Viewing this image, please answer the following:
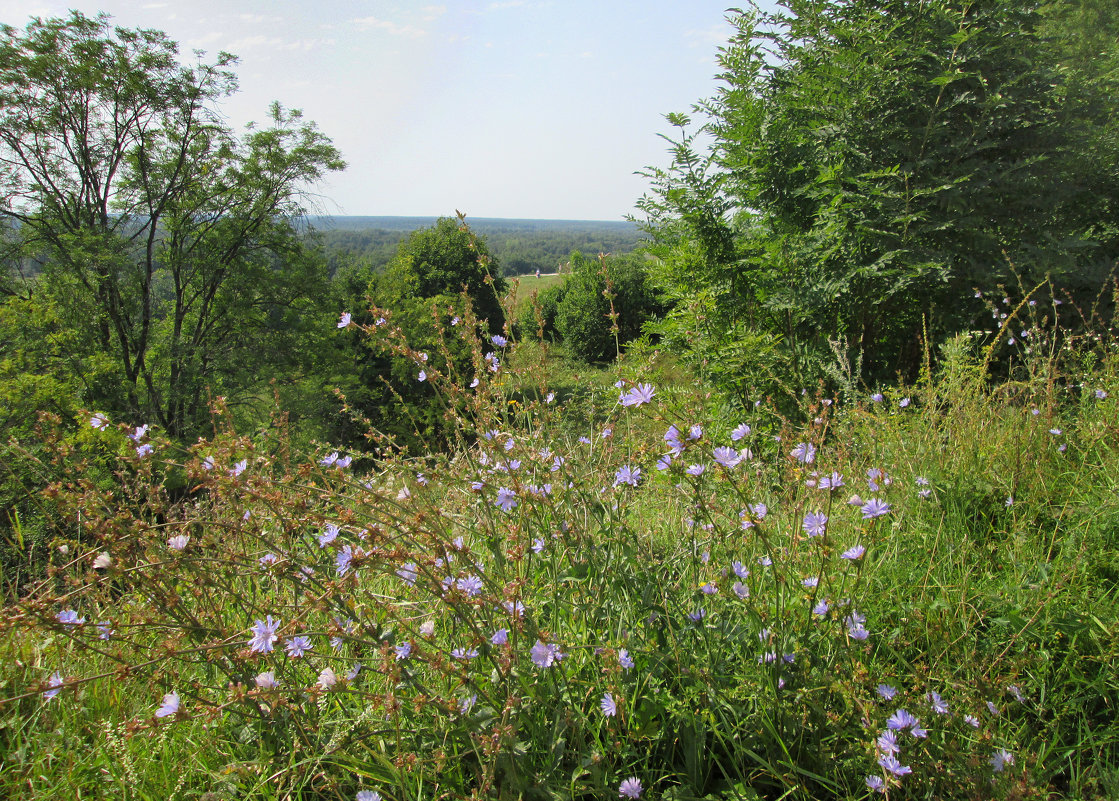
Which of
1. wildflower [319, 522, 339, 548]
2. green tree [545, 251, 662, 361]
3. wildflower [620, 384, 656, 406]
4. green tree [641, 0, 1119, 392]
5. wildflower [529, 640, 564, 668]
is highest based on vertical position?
green tree [641, 0, 1119, 392]

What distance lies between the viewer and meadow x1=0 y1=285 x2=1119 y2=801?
130 centimetres

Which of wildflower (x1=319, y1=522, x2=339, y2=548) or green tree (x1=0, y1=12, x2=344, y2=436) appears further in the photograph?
green tree (x1=0, y1=12, x2=344, y2=436)

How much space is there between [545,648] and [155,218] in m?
20.4

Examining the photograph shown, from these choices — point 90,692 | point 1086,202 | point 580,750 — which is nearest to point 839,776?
point 580,750

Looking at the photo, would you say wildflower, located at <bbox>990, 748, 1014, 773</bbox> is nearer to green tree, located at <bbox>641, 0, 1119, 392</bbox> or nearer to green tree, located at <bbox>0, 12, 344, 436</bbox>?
green tree, located at <bbox>641, 0, 1119, 392</bbox>

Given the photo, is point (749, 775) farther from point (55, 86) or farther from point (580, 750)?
point (55, 86)

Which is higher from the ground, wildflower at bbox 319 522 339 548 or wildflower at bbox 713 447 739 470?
wildflower at bbox 713 447 739 470

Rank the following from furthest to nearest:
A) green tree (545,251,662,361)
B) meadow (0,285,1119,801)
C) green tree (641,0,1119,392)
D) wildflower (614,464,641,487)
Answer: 1. green tree (545,251,662,361)
2. green tree (641,0,1119,392)
3. wildflower (614,464,641,487)
4. meadow (0,285,1119,801)

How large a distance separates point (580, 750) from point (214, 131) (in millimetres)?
21259

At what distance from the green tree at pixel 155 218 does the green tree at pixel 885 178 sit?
577 inches

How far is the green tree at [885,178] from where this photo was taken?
4.86 m

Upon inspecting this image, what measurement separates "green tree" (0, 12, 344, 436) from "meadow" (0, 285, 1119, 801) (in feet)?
50.2

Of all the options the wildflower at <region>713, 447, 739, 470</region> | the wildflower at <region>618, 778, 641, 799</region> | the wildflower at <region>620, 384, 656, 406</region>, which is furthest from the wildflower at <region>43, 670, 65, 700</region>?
the wildflower at <region>713, 447, 739, 470</region>

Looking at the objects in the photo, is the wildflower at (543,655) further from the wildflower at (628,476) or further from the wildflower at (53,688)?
the wildflower at (53,688)
